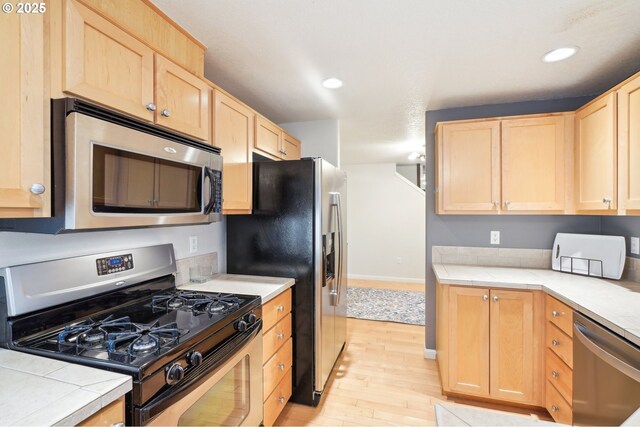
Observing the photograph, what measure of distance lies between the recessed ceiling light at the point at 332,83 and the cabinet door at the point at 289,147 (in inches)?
24.9

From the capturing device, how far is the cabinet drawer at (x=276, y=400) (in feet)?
5.66

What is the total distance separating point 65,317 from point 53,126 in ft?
2.48

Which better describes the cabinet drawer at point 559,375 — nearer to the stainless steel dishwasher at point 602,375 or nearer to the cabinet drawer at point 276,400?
the stainless steel dishwasher at point 602,375

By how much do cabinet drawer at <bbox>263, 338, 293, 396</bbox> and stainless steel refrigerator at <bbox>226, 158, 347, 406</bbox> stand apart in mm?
104

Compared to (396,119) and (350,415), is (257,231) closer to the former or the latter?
(350,415)

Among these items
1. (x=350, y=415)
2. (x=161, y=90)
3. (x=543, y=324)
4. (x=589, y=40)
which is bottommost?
(x=350, y=415)

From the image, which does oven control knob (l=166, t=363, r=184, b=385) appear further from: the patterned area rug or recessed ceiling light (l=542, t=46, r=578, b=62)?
the patterned area rug

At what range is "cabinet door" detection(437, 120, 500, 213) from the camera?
2.38 meters

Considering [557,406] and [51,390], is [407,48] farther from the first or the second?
[557,406]

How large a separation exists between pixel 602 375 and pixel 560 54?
5.84ft

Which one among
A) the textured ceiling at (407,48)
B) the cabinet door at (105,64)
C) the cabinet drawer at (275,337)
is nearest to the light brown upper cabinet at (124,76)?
Result: the cabinet door at (105,64)

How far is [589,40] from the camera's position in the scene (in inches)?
64.4

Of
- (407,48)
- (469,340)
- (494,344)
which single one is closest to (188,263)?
(407,48)

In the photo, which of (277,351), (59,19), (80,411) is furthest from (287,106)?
(80,411)
